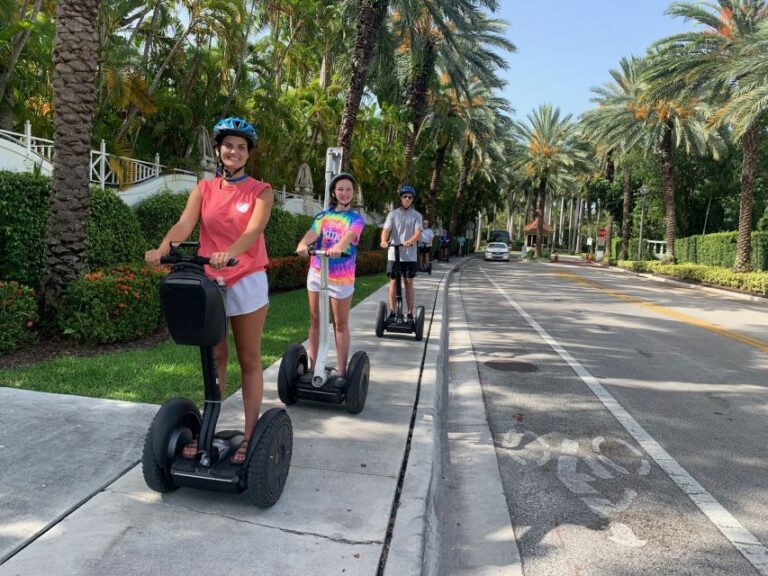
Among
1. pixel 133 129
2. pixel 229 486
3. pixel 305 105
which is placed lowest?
pixel 229 486

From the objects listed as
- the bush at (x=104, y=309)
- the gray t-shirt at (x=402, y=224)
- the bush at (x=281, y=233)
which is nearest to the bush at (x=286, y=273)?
the bush at (x=281, y=233)

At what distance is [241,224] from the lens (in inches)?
125

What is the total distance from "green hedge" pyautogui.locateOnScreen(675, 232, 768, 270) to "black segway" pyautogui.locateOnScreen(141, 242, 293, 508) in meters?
29.9

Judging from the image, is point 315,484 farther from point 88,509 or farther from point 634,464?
point 634,464

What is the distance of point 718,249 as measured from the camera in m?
31.9

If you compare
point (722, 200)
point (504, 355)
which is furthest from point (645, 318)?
point (722, 200)

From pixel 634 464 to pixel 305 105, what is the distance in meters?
25.1

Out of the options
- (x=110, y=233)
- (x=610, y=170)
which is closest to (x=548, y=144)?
(x=610, y=170)

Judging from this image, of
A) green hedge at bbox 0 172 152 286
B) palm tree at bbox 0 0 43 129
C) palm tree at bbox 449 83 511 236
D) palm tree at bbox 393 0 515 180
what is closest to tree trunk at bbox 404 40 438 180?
palm tree at bbox 393 0 515 180

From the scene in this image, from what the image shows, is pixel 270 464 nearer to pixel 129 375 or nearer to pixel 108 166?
pixel 129 375

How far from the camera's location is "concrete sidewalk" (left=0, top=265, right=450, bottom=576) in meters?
2.68

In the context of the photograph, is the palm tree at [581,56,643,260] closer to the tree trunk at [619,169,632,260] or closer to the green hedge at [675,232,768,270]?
the tree trunk at [619,169,632,260]

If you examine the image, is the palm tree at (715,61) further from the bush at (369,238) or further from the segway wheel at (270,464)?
the segway wheel at (270,464)

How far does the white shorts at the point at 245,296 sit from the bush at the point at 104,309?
397 centimetres
